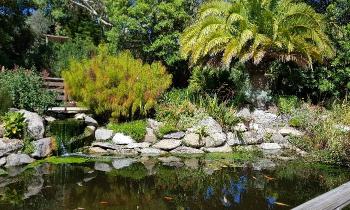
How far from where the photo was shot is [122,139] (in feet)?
39.2

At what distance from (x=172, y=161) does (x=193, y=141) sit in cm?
166

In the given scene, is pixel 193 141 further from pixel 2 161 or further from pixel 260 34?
pixel 2 161

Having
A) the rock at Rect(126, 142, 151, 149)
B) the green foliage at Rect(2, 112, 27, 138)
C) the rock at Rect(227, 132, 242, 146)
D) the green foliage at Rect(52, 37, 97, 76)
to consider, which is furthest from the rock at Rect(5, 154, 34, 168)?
the green foliage at Rect(52, 37, 97, 76)

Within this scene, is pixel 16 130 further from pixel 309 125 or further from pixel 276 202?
pixel 309 125

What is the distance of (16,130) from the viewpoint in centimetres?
1010

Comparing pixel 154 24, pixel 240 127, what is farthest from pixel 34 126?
pixel 154 24

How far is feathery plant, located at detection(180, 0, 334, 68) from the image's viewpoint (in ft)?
44.3

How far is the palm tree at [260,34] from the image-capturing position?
532 inches

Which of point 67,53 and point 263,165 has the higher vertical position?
point 67,53

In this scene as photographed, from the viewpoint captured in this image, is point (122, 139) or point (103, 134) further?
point (103, 134)

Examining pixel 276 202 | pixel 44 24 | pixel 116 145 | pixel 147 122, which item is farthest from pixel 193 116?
pixel 44 24

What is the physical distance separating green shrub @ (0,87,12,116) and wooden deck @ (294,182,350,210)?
9326 mm

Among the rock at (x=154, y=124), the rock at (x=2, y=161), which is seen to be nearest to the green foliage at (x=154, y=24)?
the rock at (x=154, y=124)

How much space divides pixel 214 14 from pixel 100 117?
16.7 ft
